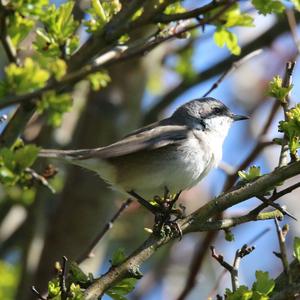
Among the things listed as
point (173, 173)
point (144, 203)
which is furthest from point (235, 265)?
point (173, 173)

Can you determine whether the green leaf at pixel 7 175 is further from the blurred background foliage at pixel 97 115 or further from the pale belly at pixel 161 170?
the pale belly at pixel 161 170

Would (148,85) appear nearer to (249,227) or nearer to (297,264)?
(249,227)

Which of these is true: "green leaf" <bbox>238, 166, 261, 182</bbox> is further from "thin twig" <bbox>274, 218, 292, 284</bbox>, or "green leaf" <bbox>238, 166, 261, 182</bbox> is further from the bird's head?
the bird's head

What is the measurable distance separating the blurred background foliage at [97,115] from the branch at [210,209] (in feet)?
0.55

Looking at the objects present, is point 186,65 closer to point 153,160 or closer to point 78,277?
point 153,160

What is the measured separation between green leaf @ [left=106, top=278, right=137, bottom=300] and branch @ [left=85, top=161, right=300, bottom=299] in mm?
57

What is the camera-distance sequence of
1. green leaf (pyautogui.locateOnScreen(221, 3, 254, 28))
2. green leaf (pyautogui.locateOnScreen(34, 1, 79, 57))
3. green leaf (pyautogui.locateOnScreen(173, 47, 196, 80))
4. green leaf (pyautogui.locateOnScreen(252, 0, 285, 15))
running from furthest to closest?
green leaf (pyautogui.locateOnScreen(173, 47, 196, 80)), green leaf (pyautogui.locateOnScreen(221, 3, 254, 28)), green leaf (pyautogui.locateOnScreen(252, 0, 285, 15)), green leaf (pyautogui.locateOnScreen(34, 1, 79, 57))

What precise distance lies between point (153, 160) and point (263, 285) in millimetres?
1520

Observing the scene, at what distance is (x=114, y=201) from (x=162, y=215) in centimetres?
238

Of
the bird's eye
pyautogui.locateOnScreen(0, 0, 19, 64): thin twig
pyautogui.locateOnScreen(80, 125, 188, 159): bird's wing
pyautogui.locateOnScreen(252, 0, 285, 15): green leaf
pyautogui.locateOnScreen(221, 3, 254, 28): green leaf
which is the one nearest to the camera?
pyautogui.locateOnScreen(0, 0, 19, 64): thin twig

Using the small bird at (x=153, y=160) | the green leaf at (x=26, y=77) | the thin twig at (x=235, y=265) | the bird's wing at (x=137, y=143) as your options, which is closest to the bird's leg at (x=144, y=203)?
the small bird at (x=153, y=160)

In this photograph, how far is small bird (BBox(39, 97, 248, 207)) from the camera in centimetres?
367

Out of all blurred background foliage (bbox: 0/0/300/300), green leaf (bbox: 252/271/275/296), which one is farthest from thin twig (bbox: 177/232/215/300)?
green leaf (bbox: 252/271/275/296)

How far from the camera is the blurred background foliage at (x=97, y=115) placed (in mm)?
2664
